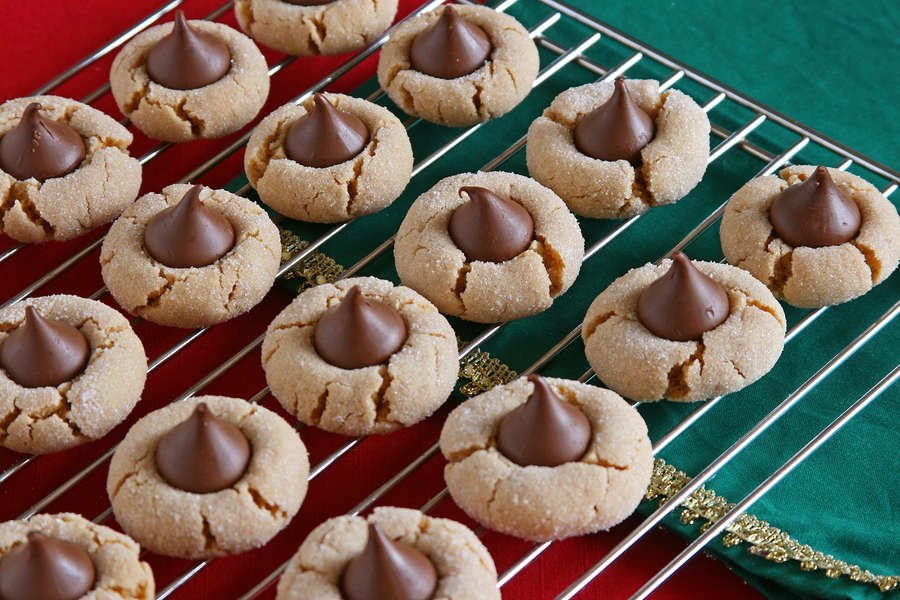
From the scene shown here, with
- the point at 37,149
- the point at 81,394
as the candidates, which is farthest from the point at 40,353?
the point at 37,149

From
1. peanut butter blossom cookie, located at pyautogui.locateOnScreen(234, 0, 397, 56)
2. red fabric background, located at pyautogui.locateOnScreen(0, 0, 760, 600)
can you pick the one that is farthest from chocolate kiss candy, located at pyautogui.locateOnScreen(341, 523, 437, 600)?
peanut butter blossom cookie, located at pyautogui.locateOnScreen(234, 0, 397, 56)

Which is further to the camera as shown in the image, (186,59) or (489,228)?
(186,59)

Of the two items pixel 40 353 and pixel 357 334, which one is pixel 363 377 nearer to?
pixel 357 334

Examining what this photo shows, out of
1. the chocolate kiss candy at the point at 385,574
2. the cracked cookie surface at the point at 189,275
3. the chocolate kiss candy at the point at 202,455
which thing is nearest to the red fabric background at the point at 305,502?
the cracked cookie surface at the point at 189,275

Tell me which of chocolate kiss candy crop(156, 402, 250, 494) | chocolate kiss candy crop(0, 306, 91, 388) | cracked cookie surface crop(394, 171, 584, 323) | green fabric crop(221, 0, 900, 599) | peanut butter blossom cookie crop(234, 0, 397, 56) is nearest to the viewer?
chocolate kiss candy crop(156, 402, 250, 494)

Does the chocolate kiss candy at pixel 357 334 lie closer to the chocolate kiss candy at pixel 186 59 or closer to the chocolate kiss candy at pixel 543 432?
the chocolate kiss candy at pixel 543 432

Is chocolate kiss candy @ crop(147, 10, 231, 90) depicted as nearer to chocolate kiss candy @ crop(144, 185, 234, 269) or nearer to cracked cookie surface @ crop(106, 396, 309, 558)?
chocolate kiss candy @ crop(144, 185, 234, 269)
